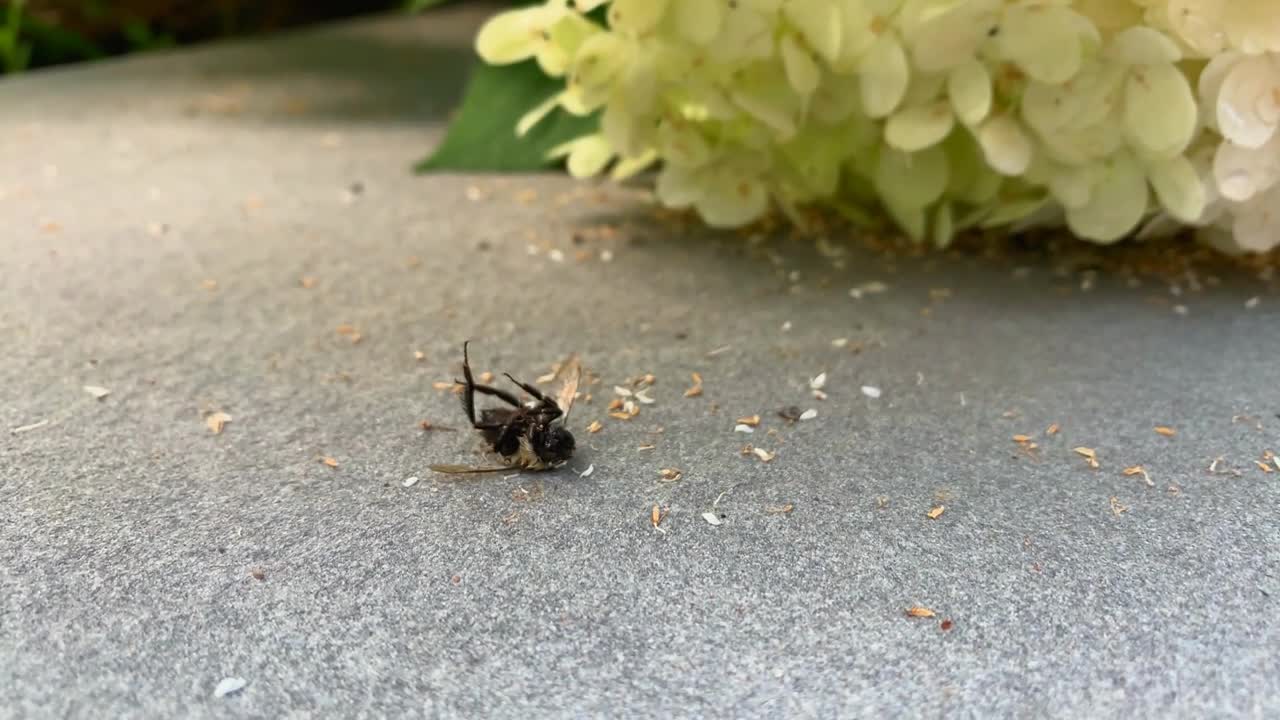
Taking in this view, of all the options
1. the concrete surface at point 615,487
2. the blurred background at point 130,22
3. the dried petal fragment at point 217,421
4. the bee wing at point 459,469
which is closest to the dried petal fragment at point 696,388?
the concrete surface at point 615,487

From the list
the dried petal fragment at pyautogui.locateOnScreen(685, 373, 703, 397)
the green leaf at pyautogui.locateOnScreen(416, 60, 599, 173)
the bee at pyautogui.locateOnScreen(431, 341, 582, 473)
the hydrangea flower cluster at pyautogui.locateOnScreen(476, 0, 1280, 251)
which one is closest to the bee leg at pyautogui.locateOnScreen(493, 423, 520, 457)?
the bee at pyautogui.locateOnScreen(431, 341, 582, 473)

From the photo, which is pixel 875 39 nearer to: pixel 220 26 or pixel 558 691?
pixel 558 691

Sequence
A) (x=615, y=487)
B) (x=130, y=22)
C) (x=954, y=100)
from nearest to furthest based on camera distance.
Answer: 1. (x=615, y=487)
2. (x=954, y=100)
3. (x=130, y=22)

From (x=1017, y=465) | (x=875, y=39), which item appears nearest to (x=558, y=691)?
(x=1017, y=465)

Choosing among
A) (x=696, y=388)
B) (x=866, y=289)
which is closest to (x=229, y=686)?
(x=696, y=388)

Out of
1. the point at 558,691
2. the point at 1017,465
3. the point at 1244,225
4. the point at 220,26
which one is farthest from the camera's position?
the point at 220,26

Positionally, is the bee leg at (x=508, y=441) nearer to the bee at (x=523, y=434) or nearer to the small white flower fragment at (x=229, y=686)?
the bee at (x=523, y=434)

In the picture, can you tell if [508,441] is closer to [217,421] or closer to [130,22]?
[217,421]
